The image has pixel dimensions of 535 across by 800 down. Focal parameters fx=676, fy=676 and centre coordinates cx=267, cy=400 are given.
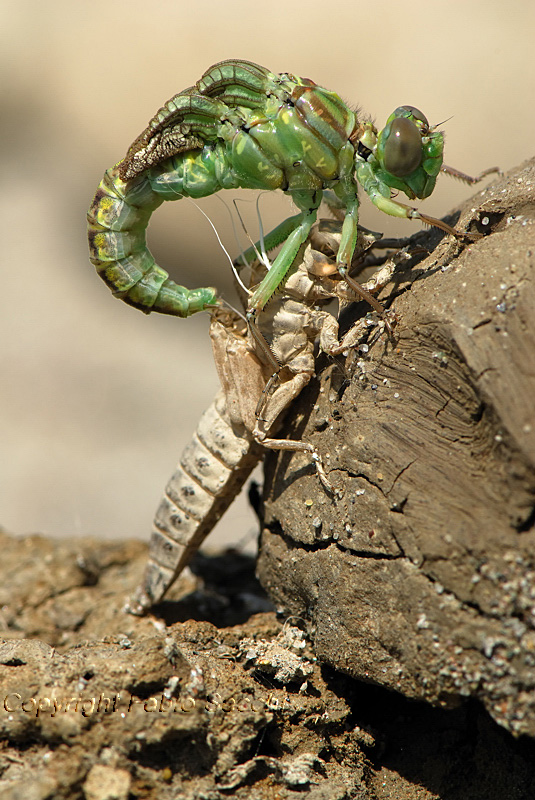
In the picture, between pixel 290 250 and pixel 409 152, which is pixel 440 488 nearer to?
pixel 290 250

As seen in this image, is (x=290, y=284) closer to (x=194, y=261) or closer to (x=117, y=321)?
(x=194, y=261)

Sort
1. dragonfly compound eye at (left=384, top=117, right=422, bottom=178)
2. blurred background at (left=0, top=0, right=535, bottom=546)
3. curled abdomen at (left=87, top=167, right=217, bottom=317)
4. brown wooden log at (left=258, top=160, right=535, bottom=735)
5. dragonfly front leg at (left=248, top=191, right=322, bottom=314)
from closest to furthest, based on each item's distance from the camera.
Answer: brown wooden log at (left=258, top=160, right=535, bottom=735), dragonfly compound eye at (left=384, top=117, right=422, bottom=178), dragonfly front leg at (left=248, top=191, right=322, bottom=314), curled abdomen at (left=87, top=167, right=217, bottom=317), blurred background at (left=0, top=0, right=535, bottom=546)

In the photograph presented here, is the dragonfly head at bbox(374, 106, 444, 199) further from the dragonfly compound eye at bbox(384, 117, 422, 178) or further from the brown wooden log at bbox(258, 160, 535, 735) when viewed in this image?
the brown wooden log at bbox(258, 160, 535, 735)

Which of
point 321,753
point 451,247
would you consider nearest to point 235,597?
point 321,753

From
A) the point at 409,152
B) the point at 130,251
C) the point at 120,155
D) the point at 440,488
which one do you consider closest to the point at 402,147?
the point at 409,152

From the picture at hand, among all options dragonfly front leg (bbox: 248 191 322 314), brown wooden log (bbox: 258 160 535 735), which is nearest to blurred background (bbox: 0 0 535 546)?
dragonfly front leg (bbox: 248 191 322 314)

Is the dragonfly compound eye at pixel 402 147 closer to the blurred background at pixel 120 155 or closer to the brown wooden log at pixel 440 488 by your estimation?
the brown wooden log at pixel 440 488
